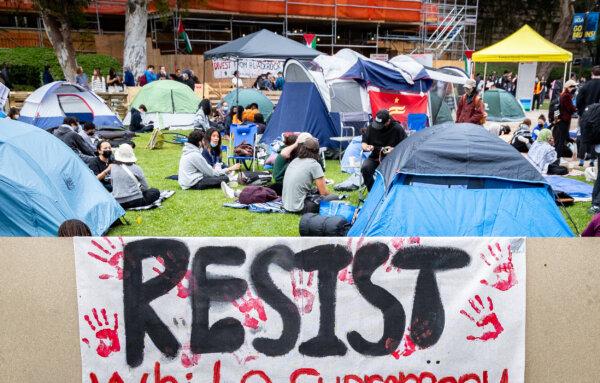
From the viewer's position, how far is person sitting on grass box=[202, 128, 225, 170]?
9.51 m

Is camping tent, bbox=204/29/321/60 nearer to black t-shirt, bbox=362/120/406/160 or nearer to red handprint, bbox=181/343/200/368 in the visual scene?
black t-shirt, bbox=362/120/406/160

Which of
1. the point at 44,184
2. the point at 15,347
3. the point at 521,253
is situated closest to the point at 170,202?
the point at 44,184

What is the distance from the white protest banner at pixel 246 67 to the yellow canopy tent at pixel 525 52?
7743 millimetres

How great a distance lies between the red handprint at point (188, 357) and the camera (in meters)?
3.01

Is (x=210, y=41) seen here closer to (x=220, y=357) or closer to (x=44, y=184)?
(x=44, y=184)

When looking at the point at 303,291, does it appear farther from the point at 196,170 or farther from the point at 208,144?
the point at 208,144

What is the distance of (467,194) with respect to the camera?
5.15 meters

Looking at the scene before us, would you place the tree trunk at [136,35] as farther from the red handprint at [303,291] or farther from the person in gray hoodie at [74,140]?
the red handprint at [303,291]

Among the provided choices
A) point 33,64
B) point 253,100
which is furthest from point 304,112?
point 33,64

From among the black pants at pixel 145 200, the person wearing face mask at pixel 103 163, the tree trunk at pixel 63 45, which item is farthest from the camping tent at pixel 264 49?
the tree trunk at pixel 63 45

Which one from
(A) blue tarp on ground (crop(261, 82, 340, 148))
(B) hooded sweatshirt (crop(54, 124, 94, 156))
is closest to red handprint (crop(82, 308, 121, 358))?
(B) hooded sweatshirt (crop(54, 124, 94, 156))

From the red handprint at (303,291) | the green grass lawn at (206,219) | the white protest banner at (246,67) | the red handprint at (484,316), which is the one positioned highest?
the white protest banner at (246,67)

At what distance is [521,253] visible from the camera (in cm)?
299

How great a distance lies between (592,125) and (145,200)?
→ 6660mm
